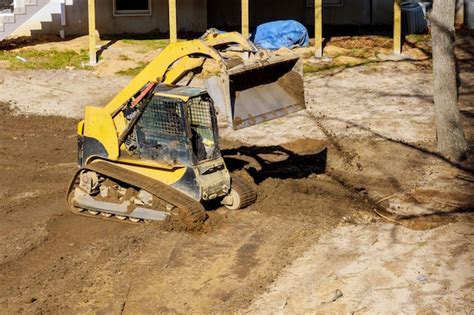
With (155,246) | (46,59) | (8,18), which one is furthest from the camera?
(8,18)

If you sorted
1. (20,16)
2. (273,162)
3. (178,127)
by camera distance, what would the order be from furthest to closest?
(20,16) → (273,162) → (178,127)

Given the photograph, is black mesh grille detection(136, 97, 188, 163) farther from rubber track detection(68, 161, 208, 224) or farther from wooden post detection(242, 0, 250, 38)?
wooden post detection(242, 0, 250, 38)

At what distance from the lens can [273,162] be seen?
1638 centimetres

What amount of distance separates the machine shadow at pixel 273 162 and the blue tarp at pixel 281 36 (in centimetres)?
841

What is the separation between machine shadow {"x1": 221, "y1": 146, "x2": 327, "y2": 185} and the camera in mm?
15492

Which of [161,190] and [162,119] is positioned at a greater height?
[162,119]

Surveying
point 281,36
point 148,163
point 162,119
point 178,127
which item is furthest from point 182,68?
point 281,36

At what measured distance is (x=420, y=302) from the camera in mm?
9953

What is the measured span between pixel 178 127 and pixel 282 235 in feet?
7.02

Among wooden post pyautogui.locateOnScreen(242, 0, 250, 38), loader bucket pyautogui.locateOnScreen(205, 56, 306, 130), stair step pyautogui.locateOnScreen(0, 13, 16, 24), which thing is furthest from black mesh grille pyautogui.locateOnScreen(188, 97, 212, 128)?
stair step pyautogui.locateOnScreen(0, 13, 16, 24)

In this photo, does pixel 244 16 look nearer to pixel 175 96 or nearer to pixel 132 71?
pixel 132 71

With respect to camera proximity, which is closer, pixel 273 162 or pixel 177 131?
pixel 177 131

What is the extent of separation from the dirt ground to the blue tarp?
5.91m

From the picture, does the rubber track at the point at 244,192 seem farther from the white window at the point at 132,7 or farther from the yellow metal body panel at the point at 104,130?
the white window at the point at 132,7
